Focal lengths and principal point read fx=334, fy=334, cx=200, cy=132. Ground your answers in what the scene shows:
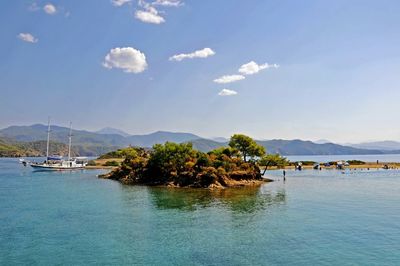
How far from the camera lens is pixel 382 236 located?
4288 cm

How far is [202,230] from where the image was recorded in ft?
151

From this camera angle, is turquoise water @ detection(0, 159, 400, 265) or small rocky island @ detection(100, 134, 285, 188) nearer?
turquoise water @ detection(0, 159, 400, 265)

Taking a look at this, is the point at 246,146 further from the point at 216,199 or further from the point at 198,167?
the point at 216,199

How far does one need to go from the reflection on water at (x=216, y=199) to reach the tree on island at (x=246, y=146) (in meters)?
36.3

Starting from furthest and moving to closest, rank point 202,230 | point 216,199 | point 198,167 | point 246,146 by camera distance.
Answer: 1. point 246,146
2. point 198,167
3. point 216,199
4. point 202,230

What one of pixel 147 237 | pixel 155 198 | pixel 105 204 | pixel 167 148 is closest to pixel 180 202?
pixel 155 198

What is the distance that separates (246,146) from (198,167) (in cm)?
2872

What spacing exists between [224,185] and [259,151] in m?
30.0

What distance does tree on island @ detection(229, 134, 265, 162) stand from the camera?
406 ft

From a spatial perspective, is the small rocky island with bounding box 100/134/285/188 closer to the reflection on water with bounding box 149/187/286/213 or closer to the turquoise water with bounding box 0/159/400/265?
the reflection on water with bounding box 149/187/286/213

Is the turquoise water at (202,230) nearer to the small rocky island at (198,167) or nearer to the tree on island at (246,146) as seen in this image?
the small rocky island at (198,167)

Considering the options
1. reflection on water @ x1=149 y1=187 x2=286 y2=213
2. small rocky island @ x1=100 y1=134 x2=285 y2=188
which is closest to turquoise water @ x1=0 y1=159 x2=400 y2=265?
reflection on water @ x1=149 y1=187 x2=286 y2=213

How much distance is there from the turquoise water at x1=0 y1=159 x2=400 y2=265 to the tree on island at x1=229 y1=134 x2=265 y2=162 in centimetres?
4587

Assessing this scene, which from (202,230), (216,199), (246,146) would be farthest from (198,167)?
(202,230)
